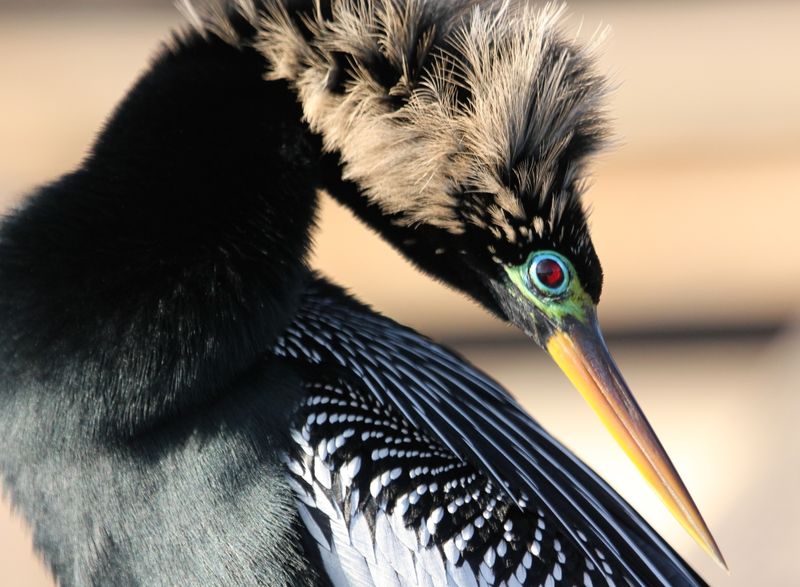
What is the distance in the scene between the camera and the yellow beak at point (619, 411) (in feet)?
7.22

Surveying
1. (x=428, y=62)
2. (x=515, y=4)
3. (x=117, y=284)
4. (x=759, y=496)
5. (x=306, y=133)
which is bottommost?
(x=117, y=284)

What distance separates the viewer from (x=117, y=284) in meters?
2.04

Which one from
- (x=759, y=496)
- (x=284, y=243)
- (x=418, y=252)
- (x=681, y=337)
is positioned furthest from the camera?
(x=681, y=337)

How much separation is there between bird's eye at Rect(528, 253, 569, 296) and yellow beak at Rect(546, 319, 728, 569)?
0.09 m

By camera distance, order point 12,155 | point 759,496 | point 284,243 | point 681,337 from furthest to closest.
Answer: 1. point 681,337
2. point 12,155
3. point 759,496
4. point 284,243

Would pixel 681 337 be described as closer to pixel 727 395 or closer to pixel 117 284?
pixel 727 395

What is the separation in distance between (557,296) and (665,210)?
4092mm

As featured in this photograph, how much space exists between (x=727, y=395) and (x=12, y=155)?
389 centimetres

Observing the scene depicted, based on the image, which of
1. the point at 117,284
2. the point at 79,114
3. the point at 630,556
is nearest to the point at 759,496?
the point at 630,556

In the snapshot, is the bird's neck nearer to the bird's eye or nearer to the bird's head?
the bird's head

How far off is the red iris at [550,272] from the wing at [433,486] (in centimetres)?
36

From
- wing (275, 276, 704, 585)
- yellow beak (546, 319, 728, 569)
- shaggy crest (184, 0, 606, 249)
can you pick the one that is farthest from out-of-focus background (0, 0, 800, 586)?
shaggy crest (184, 0, 606, 249)

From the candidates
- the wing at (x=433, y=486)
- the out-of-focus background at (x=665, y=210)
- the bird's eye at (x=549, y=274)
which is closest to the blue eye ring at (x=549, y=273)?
the bird's eye at (x=549, y=274)

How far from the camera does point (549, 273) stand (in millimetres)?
2146
